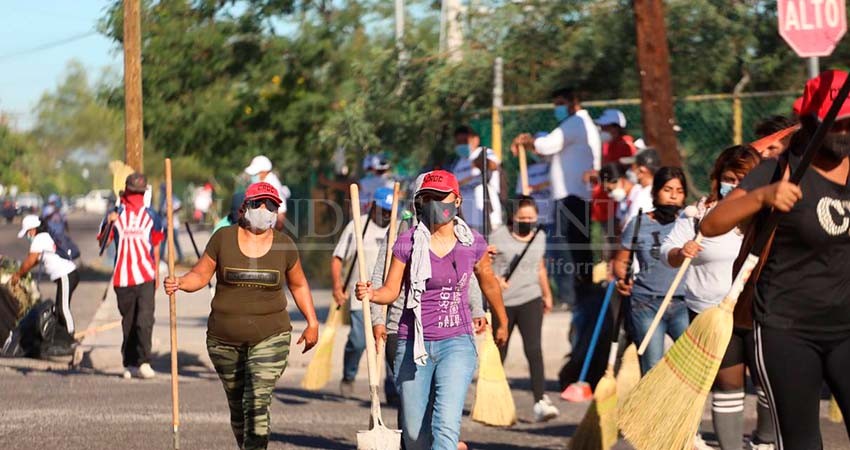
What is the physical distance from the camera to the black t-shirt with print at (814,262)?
5473 millimetres

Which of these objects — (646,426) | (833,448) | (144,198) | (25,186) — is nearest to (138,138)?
(144,198)

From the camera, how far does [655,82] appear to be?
15125 mm

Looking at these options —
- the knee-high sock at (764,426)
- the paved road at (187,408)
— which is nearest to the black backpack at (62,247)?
the paved road at (187,408)

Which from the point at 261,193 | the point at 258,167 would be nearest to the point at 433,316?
the point at 261,193

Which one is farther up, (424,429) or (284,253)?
(284,253)

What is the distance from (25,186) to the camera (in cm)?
7750

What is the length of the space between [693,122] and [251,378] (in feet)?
29.3

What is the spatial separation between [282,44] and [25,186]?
186 feet

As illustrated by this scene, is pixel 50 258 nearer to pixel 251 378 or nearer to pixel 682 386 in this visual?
pixel 251 378

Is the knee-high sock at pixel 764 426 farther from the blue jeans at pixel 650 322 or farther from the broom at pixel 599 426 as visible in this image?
the blue jeans at pixel 650 322

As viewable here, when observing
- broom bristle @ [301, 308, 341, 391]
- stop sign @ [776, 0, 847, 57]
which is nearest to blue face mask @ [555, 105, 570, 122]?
stop sign @ [776, 0, 847, 57]

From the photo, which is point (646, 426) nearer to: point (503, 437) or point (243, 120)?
point (503, 437)

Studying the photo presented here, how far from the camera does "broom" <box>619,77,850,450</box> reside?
235 inches

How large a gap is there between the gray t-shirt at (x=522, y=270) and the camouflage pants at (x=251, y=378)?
10.8 ft
